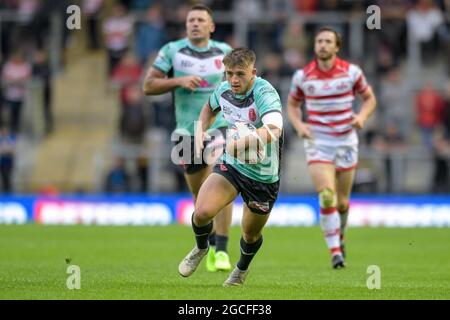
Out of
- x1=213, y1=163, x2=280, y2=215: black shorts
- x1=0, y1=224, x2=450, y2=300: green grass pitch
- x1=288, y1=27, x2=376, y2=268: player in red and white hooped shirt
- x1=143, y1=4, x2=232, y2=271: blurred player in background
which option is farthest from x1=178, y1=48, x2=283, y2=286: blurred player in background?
x1=288, y1=27, x2=376, y2=268: player in red and white hooped shirt

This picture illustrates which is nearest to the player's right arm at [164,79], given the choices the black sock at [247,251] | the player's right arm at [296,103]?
the player's right arm at [296,103]

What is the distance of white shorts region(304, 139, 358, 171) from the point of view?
13773 millimetres

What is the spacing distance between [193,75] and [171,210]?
1091 centimetres

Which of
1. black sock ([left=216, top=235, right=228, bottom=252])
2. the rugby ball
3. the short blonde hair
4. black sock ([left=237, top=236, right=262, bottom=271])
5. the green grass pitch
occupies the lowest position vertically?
the green grass pitch

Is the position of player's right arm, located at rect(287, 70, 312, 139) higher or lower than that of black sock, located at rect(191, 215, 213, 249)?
higher

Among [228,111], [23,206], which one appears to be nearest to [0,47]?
[23,206]

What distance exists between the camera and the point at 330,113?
13844 mm

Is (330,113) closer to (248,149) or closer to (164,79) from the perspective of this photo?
(164,79)

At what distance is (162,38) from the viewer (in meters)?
25.4

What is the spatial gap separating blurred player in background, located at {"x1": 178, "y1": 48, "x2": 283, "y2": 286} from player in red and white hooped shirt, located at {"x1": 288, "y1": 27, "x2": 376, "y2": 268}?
310cm

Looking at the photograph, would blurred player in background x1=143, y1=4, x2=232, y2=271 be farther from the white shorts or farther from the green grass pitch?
the white shorts

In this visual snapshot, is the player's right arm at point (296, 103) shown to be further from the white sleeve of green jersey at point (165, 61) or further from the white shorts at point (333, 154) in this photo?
the white sleeve of green jersey at point (165, 61)

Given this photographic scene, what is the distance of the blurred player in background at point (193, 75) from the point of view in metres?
12.9

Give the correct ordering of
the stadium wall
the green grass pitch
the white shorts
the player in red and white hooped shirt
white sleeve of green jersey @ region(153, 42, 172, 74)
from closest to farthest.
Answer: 1. the green grass pitch
2. white sleeve of green jersey @ region(153, 42, 172, 74)
3. the player in red and white hooped shirt
4. the white shorts
5. the stadium wall
